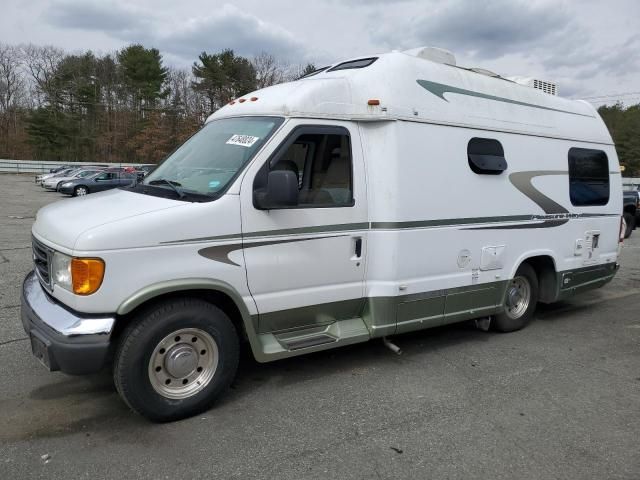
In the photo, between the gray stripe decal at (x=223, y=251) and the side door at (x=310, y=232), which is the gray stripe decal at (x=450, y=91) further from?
the gray stripe decal at (x=223, y=251)

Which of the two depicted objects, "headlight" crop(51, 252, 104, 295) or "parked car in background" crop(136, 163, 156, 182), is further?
"parked car in background" crop(136, 163, 156, 182)

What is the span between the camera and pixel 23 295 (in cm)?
Answer: 412

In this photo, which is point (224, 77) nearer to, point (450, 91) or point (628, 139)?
point (628, 139)

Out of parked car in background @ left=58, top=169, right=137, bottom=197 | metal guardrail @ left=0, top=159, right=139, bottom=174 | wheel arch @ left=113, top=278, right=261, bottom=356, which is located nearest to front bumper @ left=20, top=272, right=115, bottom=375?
wheel arch @ left=113, top=278, right=261, bottom=356

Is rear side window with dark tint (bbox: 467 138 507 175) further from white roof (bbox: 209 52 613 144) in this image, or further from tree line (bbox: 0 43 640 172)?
tree line (bbox: 0 43 640 172)

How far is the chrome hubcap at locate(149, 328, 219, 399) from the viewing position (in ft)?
12.0

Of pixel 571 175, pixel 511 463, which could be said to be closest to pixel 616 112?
pixel 571 175

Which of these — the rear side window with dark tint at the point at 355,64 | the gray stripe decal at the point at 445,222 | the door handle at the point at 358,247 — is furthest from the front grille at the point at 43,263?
the rear side window with dark tint at the point at 355,64

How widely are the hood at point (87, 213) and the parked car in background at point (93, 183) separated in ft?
76.7

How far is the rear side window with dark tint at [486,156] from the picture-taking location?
5234 mm

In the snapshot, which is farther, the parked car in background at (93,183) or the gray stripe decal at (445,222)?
the parked car in background at (93,183)

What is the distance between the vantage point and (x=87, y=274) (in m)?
3.32

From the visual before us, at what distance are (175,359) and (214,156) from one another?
1627 millimetres

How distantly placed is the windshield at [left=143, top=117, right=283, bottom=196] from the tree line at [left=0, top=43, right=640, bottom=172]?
51.9 m
